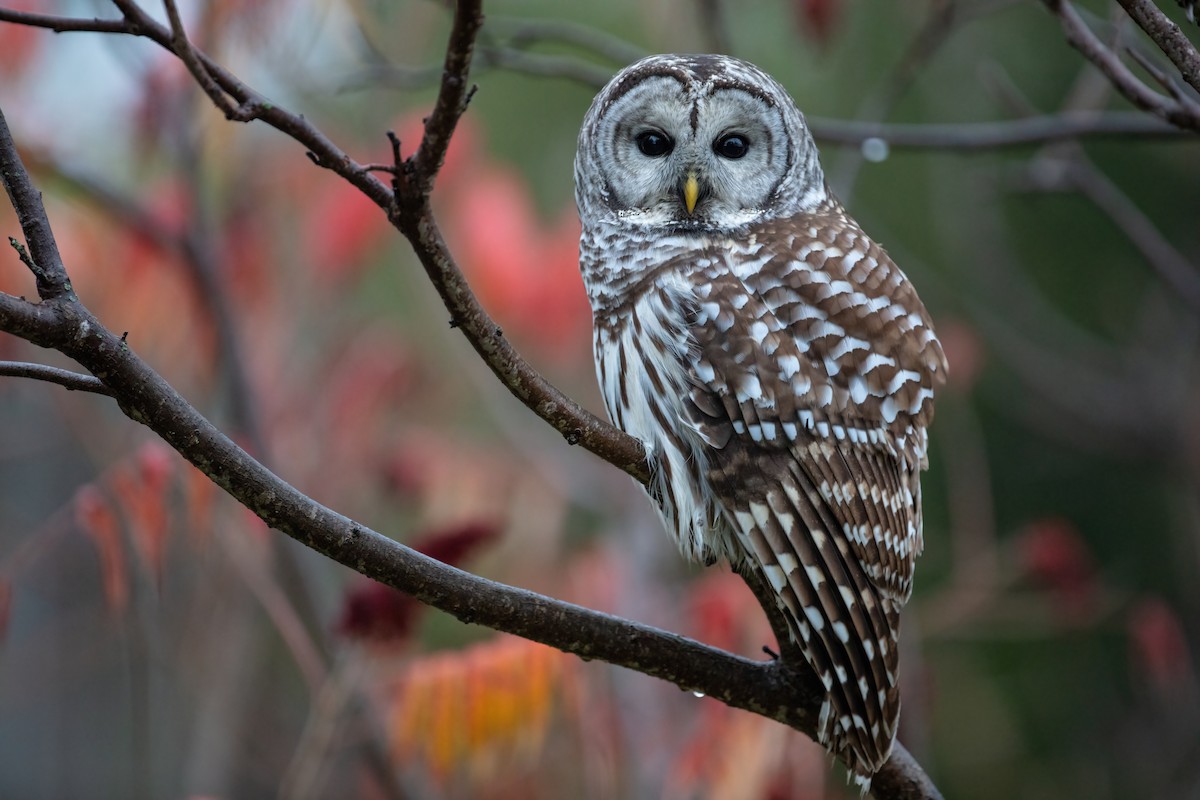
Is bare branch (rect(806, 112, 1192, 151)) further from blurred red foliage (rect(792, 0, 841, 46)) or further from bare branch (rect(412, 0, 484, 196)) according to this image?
bare branch (rect(412, 0, 484, 196))

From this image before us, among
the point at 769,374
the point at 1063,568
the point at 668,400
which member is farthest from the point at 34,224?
the point at 1063,568

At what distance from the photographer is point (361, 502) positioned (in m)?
5.86

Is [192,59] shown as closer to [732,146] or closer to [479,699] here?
[732,146]

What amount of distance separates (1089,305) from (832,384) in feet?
15.0

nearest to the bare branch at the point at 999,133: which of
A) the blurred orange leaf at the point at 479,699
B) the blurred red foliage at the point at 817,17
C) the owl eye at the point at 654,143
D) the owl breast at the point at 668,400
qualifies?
the blurred red foliage at the point at 817,17

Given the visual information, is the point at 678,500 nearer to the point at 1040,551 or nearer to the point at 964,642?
the point at 1040,551

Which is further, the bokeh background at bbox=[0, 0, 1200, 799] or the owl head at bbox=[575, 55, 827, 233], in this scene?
the bokeh background at bbox=[0, 0, 1200, 799]

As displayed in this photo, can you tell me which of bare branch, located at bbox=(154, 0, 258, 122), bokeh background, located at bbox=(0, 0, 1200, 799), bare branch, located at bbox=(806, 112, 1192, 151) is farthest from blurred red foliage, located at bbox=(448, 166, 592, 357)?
bare branch, located at bbox=(154, 0, 258, 122)

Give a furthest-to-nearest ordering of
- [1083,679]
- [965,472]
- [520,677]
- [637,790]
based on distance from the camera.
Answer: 1. [1083,679]
2. [965,472]
3. [637,790]
4. [520,677]

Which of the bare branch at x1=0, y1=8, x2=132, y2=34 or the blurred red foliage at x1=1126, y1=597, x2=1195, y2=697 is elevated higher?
the bare branch at x1=0, y1=8, x2=132, y2=34

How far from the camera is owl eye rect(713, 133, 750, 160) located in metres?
2.74

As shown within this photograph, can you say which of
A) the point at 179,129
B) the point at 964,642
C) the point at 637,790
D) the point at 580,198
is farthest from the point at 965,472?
the point at 179,129

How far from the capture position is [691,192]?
103 inches

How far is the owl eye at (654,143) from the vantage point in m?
2.74
